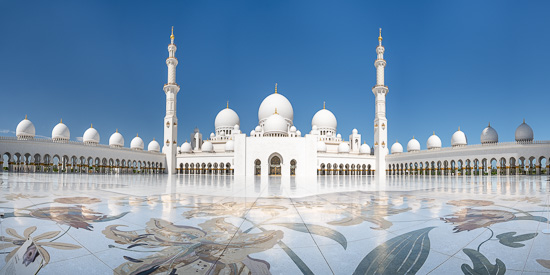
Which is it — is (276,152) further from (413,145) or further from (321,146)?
(413,145)

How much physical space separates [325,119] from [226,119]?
1408 cm

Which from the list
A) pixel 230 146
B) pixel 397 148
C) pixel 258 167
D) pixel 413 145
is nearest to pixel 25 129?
pixel 230 146

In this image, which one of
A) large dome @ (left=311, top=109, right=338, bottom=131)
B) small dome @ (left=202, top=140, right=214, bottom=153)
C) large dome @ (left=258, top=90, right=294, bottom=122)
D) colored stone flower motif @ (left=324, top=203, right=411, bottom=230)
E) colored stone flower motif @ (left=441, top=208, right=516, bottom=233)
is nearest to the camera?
colored stone flower motif @ (left=441, top=208, right=516, bottom=233)

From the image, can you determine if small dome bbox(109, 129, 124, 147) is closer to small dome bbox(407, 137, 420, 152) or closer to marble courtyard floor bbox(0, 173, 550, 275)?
marble courtyard floor bbox(0, 173, 550, 275)

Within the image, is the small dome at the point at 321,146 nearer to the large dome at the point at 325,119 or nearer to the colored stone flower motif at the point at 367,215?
the large dome at the point at 325,119

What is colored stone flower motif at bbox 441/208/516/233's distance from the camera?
255 centimetres

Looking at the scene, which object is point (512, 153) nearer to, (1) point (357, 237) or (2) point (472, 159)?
(2) point (472, 159)

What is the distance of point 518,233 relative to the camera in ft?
7.38

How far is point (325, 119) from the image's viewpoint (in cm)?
4141

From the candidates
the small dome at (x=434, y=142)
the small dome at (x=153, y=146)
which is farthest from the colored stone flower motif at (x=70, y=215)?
the small dome at (x=153, y=146)

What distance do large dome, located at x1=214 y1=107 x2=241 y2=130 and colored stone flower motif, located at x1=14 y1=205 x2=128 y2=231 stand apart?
38.3 m

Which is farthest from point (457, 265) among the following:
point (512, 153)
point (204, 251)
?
point (512, 153)

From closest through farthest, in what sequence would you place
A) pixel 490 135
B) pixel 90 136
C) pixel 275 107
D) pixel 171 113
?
pixel 490 135 < pixel 90 136 < pixel 171 113 < pixel 275 107

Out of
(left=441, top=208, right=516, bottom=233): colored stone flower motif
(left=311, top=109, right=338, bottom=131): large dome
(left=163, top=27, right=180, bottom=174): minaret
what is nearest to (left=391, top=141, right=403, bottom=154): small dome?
(left=311, top=109, right=338, bottom=131): large dome
